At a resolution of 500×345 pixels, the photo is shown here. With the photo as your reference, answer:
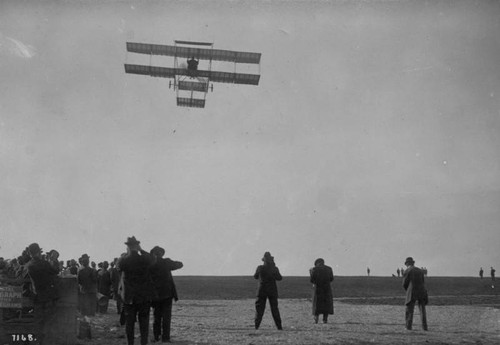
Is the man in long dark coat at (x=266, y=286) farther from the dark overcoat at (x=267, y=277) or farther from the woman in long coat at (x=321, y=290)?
the woman in long coat at (x=321, y=290)

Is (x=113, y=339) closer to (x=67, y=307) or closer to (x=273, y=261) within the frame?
(x=67, y=307)

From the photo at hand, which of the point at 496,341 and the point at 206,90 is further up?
the point at 206,90

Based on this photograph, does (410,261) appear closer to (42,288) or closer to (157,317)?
(157,317)

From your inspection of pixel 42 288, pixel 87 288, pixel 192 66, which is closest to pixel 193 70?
pixel 192 66

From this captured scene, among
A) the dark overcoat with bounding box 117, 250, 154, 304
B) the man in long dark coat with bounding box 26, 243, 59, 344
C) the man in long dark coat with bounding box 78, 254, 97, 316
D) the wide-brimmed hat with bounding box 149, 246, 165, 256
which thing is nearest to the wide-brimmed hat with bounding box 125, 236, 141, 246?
the dark overcoat with bounding box 117, 250, 154, 304

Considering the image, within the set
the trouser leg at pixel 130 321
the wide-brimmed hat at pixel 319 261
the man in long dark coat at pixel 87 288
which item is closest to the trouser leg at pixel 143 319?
the trouser leg at pixel 130 321

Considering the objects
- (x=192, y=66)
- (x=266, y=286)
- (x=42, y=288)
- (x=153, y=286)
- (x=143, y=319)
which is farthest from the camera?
(x=192, y=66)

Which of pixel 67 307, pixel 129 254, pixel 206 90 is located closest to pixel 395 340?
pixel 129 254
